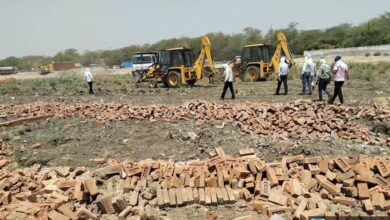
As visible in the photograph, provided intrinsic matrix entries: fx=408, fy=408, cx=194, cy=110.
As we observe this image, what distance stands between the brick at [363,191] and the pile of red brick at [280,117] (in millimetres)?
2684

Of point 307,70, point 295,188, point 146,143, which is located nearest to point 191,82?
point 307,70

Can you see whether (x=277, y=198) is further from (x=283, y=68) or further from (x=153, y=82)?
(x=153, y=82)

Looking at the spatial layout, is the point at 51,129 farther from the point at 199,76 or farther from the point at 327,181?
the point at 199,76

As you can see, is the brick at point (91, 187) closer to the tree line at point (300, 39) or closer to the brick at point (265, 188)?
the brick at point (265, 188)

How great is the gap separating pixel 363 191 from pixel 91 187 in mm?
A: 3853

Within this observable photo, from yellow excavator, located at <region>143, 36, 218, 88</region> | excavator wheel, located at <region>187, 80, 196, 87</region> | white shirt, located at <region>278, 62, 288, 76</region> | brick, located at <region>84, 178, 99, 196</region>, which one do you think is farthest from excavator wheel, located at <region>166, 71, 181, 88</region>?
brick, located at <region>84, 178, 99, 196</region>

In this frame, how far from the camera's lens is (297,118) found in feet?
30.9

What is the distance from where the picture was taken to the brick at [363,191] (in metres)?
5.56

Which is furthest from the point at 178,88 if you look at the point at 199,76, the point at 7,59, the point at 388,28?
the point at 7,59

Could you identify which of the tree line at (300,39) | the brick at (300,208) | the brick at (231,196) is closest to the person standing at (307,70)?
the brick at (231,196)

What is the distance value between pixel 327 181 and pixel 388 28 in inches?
2302

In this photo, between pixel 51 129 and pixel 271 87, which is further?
pixel 271 87

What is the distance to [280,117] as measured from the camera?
31.4ft

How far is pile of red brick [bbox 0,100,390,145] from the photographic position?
8.72 meters
